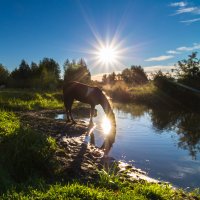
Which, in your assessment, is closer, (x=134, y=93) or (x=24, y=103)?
(x=24, y=103)

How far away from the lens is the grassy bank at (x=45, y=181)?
233 inches

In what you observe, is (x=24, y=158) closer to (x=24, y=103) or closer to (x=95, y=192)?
(x=95, y=192)

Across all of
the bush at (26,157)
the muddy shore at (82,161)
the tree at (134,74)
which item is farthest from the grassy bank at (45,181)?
the tree at (134,74)

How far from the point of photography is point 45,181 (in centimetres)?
688

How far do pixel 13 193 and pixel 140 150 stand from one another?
6.69 m

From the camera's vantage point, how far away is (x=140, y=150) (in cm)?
1164

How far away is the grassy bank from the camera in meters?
5.92

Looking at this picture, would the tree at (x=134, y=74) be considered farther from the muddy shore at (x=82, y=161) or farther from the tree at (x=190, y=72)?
the muddy shore at (x=82, y=161)

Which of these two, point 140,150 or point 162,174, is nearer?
point 162,174

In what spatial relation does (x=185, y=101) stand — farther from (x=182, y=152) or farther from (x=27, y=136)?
(x=27, y=136)

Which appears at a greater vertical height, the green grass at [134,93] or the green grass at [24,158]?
the green grass at [134,93]

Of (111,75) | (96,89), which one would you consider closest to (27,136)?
(96,89)

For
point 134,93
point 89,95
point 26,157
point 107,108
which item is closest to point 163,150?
point 107,108

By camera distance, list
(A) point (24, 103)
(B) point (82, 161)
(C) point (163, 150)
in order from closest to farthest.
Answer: (B) point (82, 161)
(C) point (163, 150)
(A) point (24, 103)
